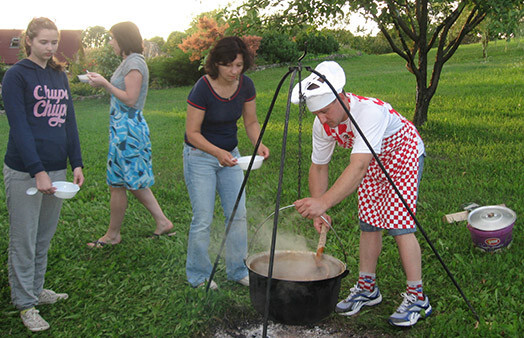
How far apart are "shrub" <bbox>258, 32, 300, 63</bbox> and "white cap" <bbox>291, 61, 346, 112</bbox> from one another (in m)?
23.4

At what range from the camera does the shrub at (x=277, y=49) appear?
83.0ft

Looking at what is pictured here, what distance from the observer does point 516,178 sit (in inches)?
210

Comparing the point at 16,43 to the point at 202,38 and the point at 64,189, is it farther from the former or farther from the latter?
the point at 64,189

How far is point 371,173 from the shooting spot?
116 inches

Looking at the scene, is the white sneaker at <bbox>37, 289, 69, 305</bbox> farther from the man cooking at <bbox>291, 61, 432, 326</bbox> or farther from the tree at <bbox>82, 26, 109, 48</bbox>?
the tree at <bbox>82, 26, 109, 48</bbox>

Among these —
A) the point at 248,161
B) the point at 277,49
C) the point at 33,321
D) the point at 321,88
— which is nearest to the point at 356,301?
the point at 248,161

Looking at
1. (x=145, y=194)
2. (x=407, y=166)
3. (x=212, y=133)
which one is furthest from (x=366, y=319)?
(x=145, y=194)

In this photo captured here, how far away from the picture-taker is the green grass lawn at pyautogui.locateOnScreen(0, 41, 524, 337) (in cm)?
307


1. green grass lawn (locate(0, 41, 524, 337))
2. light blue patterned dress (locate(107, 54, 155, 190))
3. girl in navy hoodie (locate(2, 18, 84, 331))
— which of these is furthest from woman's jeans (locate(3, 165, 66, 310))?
light blue patterned dress (locate(107, 54, 155, 190))

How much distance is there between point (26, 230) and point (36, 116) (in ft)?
2.24

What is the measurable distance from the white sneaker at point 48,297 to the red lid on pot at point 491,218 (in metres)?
3.13

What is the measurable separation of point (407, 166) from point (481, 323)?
3.35 feet

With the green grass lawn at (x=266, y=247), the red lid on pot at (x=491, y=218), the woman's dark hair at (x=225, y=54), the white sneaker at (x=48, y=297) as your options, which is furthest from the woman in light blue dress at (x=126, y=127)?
the red lid on pot at (x=491, y=218)

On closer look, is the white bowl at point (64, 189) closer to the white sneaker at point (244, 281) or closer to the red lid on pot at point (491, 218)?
the white sneaker at point (244, 281)
